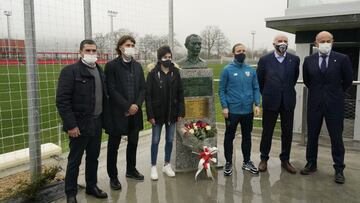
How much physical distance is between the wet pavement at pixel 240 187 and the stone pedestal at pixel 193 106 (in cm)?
23

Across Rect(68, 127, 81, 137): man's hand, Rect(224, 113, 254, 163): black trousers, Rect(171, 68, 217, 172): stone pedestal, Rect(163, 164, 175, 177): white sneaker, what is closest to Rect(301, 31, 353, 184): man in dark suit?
Rect(224, 113, 254, 163): black trousers

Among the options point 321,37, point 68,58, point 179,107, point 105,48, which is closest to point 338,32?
point 321,37

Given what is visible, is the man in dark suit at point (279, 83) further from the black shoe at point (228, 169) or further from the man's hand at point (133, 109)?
the man's hand at point (133, 109)

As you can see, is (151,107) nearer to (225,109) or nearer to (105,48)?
(225,109)

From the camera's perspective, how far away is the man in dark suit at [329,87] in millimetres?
4461

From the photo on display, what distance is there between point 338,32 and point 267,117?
356 cm

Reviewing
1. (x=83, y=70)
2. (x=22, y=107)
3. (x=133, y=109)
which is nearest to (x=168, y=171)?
(x=133, y=109)

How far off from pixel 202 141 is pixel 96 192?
1.55 m

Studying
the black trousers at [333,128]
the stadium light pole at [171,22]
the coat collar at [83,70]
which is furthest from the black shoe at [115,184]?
the stadium light pole at [171,22]

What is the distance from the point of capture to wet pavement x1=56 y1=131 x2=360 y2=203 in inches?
159

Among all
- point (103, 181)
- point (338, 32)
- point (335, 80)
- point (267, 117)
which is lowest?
point (103, 181)

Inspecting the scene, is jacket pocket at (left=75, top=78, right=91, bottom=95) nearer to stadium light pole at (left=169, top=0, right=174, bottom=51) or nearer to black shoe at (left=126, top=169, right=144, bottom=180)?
black shoe at (left=126, top=169, right=144, bottom=180)

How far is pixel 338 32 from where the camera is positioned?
7.20 meters

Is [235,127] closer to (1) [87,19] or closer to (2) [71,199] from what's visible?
(2) [71,199]
